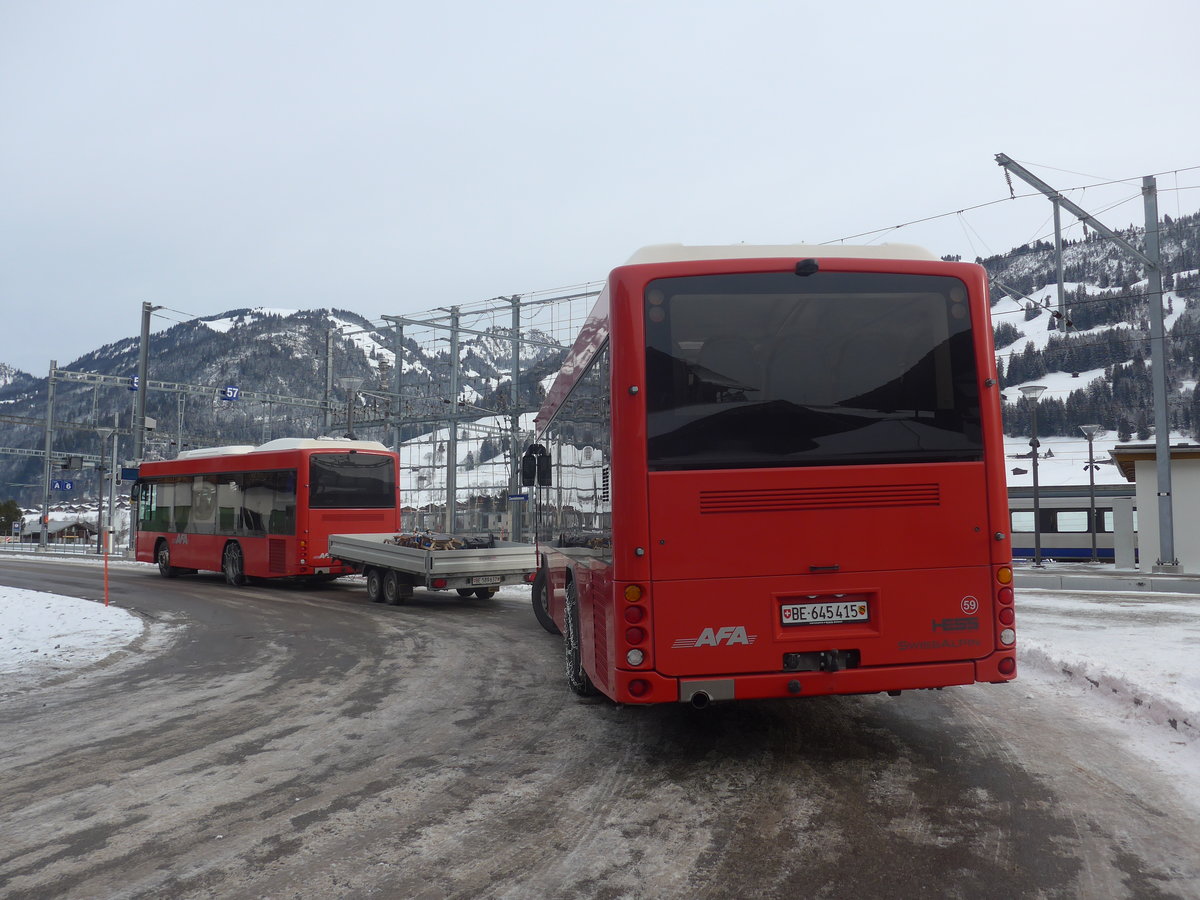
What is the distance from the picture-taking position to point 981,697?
25.6ft

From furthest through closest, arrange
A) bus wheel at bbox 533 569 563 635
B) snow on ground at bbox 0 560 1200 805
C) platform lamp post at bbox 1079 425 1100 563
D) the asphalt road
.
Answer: platform lamp post at bbox 1079 425 1100 563 < bus wheel at bbox 533 569 563 635 < snow on ground at bbox 0 560 1200 805 < the asphalt road

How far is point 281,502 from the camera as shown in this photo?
19.5 m

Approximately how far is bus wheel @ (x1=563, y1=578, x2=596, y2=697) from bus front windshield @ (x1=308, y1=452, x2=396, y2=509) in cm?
1233

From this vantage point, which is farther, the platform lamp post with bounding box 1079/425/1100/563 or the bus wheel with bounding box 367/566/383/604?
the platform lamp post with bounding box 1079/425/1100/563

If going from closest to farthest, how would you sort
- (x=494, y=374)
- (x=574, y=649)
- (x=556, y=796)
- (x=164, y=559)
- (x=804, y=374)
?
(x=556, y=796)
(x=804, y=374)
(x=574, y=649)
(x=164, y=559)
(x=494, y=374)

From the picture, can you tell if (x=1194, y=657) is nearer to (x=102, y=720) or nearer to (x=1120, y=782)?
(x=1120, y=782)

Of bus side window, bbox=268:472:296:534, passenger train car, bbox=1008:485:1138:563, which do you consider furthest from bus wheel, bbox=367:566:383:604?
passenger train car, bbox=1008:485:1138:563

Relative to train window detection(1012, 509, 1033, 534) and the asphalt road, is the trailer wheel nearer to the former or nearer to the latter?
the asphalt road

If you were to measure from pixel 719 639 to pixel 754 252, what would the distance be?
2299mm

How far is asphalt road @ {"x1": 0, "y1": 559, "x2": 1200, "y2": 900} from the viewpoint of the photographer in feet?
12.6

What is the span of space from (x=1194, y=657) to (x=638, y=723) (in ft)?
18.0

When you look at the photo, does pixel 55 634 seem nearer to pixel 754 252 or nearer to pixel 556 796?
pixel 556 796

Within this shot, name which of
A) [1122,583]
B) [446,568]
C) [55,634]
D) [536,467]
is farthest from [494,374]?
[536,467]

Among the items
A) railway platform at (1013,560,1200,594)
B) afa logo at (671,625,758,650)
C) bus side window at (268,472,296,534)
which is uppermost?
bus side window at (268,472,296,534)
